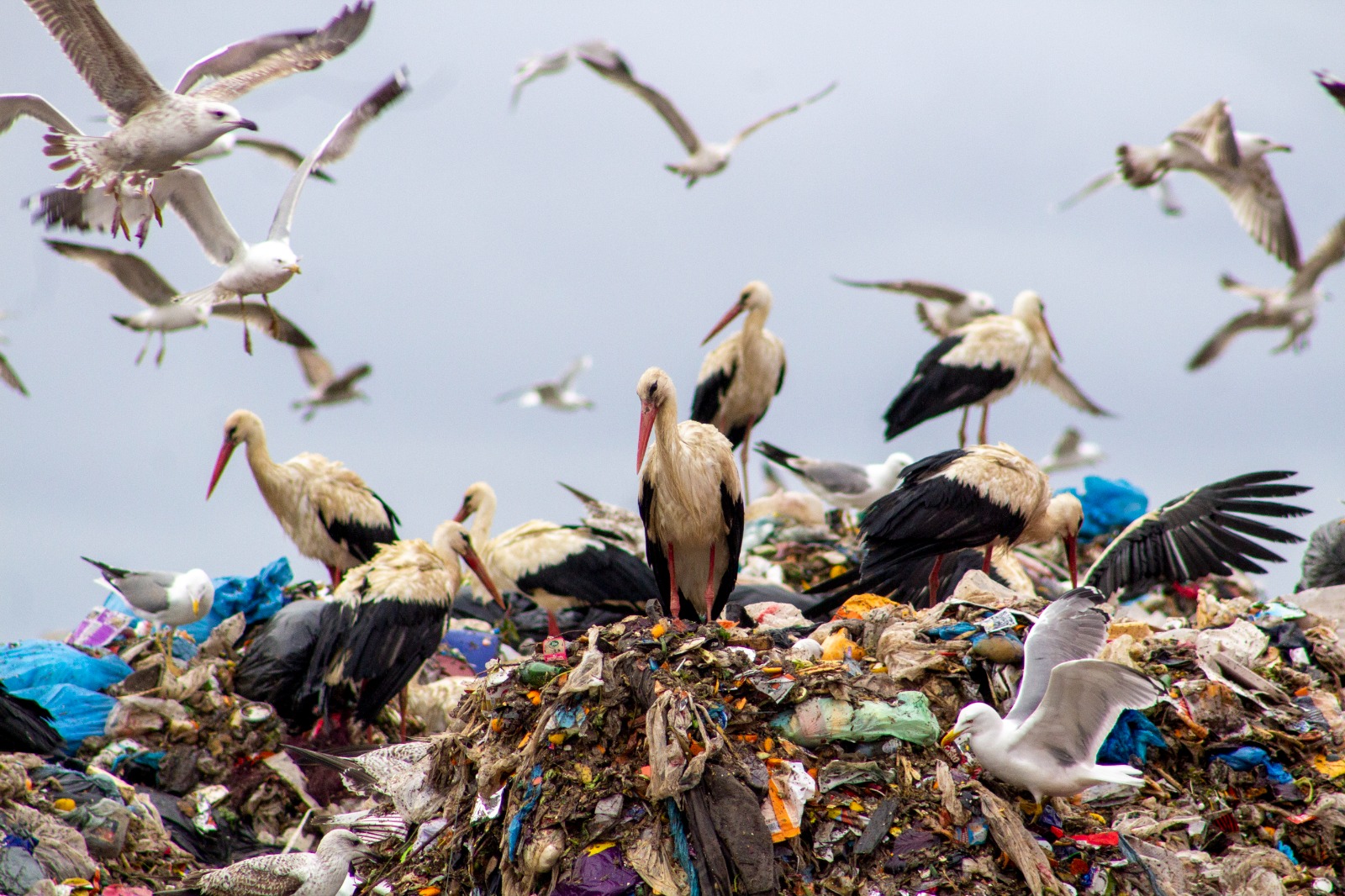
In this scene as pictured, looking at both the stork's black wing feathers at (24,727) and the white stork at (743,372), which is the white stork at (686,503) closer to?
the stork's black wing feathers at (24,727)

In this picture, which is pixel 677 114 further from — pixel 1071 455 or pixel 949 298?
pixel 1071 455

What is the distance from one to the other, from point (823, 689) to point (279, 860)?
2049 millimetres

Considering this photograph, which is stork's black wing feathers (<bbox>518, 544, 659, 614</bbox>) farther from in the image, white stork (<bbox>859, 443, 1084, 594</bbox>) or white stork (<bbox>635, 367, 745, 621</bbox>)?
white stork (<bbox>859, 443, 1084, 594</bbox>)

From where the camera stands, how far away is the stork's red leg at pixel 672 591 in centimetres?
583

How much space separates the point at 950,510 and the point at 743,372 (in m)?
4.07

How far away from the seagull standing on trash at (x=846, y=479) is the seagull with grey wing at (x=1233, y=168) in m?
3.12

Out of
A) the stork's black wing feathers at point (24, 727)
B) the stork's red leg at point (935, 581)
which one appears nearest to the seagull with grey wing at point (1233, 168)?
the stork's red leg at point (935, 581)

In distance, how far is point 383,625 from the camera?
6410mm

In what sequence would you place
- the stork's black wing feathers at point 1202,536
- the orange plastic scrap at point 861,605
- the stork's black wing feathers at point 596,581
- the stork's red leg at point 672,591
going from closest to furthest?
1. the orange plastic scrap at point 861,605
2. the stork's red leg at point 672,591
3. the stork's black wing feathers at point 1202,536
4. the stork's black wing feathers at point 596,581

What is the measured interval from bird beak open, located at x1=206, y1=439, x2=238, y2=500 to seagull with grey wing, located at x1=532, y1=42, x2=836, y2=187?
4610mm

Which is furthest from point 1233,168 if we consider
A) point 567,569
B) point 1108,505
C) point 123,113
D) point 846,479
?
point 123,113

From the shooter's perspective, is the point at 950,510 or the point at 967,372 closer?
the point at 950,510

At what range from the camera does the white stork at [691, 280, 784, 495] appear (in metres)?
9.97

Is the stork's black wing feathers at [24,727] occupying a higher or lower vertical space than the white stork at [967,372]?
higher
